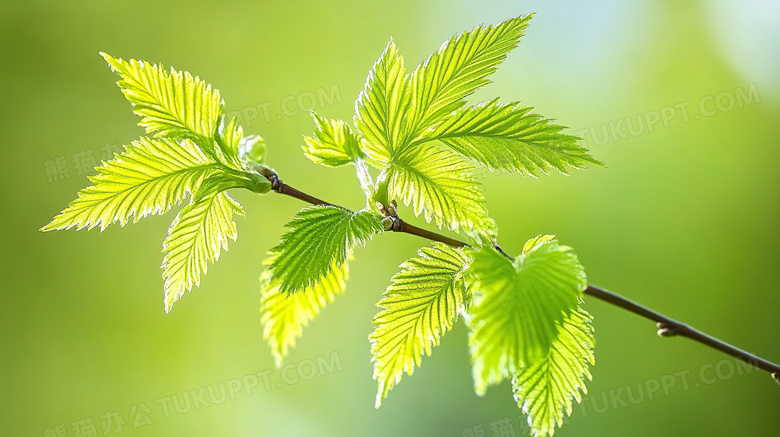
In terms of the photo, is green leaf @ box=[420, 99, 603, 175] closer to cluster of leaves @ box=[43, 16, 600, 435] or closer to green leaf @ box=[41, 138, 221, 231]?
cluster of leaves @ box=[43, 16, 600, 435]

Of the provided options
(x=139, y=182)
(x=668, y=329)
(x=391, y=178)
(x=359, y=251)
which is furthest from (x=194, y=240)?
(x=359, y=251)

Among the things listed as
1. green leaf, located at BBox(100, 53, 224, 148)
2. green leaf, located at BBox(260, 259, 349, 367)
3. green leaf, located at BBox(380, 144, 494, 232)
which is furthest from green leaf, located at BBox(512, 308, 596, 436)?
green leaf, located at BBox(100, 53, 224, 148)

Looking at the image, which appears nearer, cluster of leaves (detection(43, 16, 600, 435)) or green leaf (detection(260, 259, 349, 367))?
cluster of leaves (detection(43, 16, 600, 435))

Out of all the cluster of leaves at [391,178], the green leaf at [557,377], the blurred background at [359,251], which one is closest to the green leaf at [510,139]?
the cluster of leaves at [391,178]

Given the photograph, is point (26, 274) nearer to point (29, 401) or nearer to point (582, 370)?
point (29, 401)

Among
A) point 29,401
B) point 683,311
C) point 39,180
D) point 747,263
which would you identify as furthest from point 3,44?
point 747,263

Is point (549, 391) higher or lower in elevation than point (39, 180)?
lower

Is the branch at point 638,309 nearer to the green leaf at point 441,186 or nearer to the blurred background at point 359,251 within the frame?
the green leaf at point 441,186
